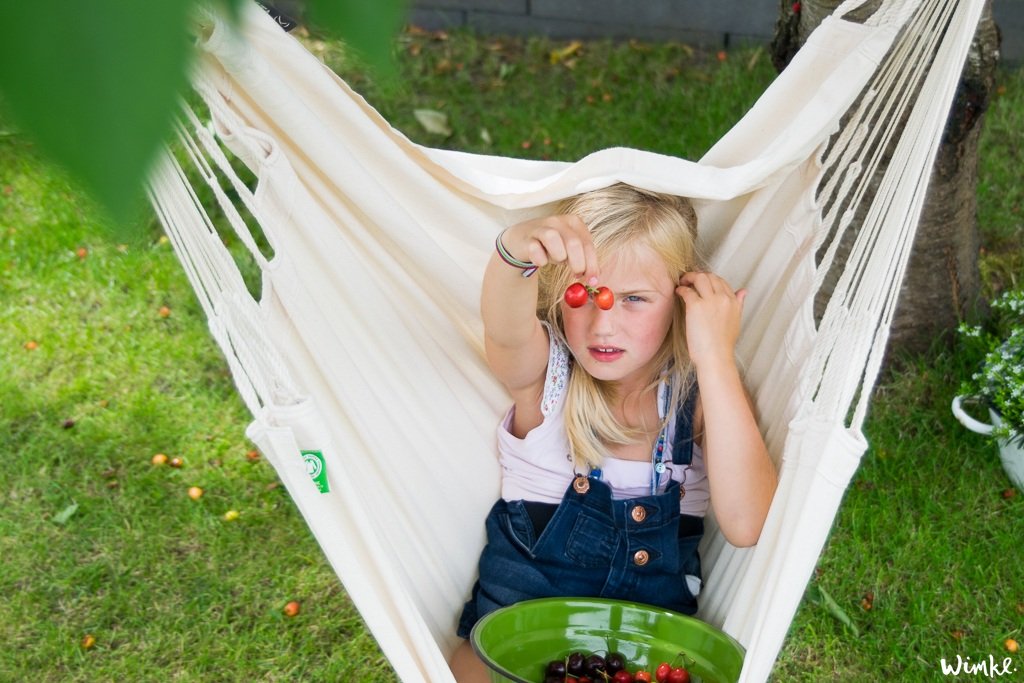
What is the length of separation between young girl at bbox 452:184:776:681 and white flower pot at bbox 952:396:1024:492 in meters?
0.72

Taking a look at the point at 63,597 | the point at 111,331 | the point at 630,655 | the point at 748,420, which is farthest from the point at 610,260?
the point at 111,331

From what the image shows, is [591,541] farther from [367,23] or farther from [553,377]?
[367,23]

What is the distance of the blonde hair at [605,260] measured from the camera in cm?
160

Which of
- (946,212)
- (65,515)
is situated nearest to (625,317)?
(946,212)

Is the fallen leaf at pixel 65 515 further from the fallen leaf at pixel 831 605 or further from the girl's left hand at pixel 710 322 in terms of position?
the fallen leaf at pixel 831 605

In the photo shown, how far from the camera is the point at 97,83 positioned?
0.28 meters

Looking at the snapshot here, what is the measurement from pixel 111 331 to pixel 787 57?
1.72 metres

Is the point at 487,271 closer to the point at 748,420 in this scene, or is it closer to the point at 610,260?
the point at 610,260

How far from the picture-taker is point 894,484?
2.18m

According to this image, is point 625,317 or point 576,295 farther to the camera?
point 625,317

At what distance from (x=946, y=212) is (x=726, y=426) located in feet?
3.14

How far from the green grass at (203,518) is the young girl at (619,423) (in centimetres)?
39

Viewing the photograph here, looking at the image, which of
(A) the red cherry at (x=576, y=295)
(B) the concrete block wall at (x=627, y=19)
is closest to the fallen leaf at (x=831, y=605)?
(A) the red cherry at (x=576, y=295)

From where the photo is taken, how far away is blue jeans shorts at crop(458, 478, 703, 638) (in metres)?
1.64
